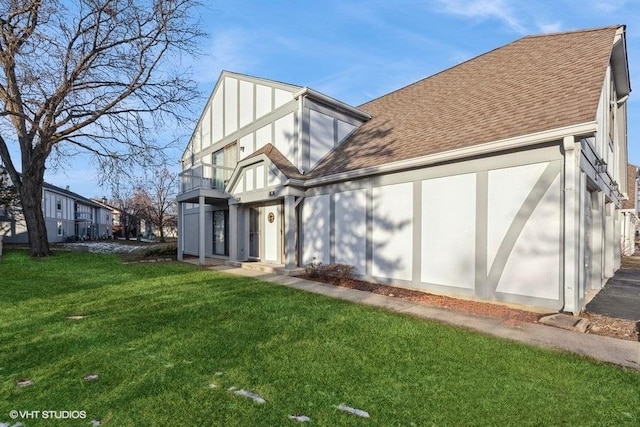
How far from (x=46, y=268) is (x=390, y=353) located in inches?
511

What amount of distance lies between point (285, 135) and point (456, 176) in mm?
7255

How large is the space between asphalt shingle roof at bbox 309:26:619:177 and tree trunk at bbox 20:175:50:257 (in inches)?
553

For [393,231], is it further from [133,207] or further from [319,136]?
[133,207]

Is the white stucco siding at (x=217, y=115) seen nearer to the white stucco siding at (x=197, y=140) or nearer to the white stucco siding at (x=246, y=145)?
the white stucco siding at (x=197, y=140)

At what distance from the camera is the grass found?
2.84 metres

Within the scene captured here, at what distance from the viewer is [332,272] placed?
32.4ft

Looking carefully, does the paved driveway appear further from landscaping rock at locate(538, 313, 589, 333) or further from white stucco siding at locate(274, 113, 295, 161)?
white stucco siding at locate(274, 113, 295, 161)

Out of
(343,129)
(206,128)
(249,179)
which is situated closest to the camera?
(249,179)

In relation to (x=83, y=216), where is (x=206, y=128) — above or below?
above

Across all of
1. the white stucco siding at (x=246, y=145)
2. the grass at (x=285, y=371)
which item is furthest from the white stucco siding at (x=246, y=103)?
the grass at (x=285, y=371)

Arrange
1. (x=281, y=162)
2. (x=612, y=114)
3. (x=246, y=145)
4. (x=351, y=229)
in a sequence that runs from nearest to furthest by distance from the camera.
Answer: (x=351, y=229)
(x=612, y=114)
(x=281, y=162)
(x=246, y=145)

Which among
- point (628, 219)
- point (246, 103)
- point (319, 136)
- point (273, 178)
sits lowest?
point (628, 219)

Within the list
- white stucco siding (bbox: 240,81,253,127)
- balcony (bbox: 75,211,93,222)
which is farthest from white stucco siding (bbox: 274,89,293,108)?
balcony (bbox: 75,211,93,222)

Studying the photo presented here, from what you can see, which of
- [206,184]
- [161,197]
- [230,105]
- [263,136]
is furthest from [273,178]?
[161,197]
